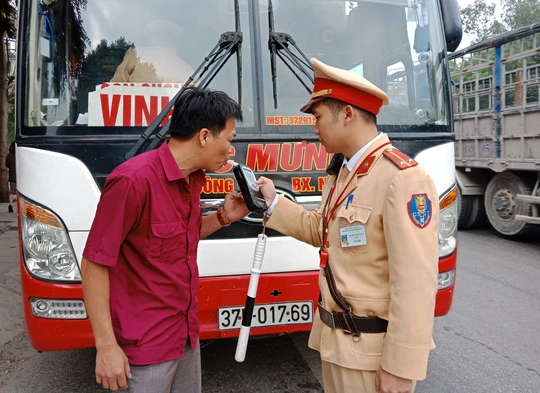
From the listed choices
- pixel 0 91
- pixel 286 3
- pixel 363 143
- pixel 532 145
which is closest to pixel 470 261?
pixel 532 145

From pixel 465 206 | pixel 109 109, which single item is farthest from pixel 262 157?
pixel 465 206

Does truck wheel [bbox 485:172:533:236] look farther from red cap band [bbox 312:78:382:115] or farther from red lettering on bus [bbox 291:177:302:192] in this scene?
red cap band [bbox 312:78:382:115]

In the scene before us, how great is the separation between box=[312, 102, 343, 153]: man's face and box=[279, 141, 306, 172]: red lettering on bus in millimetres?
885

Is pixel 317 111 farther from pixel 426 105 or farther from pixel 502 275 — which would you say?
pixel 502 275

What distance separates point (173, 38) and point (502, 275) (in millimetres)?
4645

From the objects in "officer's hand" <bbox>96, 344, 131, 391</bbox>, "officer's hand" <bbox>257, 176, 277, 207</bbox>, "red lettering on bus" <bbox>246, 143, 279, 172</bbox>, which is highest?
"red lettering on bus" <bbox>246, 143, 279, 172</bbox>

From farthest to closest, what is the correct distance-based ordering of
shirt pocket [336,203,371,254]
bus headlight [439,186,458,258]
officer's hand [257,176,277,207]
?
bus headlight [439,186,458,258]
officer's hand [257,176,277,207]
shirt pocket [336,203,371,254]

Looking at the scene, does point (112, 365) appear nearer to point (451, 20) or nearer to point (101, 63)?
point (101, 63)

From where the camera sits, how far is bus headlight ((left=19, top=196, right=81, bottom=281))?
2270 mm

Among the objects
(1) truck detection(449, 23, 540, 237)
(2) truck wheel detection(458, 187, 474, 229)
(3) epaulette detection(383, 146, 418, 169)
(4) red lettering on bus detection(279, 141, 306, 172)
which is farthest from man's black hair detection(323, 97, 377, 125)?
(2) truck wheel detection(458, 187, 474, 229)

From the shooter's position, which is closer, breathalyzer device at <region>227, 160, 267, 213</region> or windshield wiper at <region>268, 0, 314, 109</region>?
breathalyzer device at <region>227, 160, 267, 213</region>

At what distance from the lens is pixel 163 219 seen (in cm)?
154

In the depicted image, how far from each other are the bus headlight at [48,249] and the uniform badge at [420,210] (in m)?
1.66

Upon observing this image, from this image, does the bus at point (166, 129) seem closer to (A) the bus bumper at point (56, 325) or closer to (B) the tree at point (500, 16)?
(A) the bus bumper at point (56, 325)
